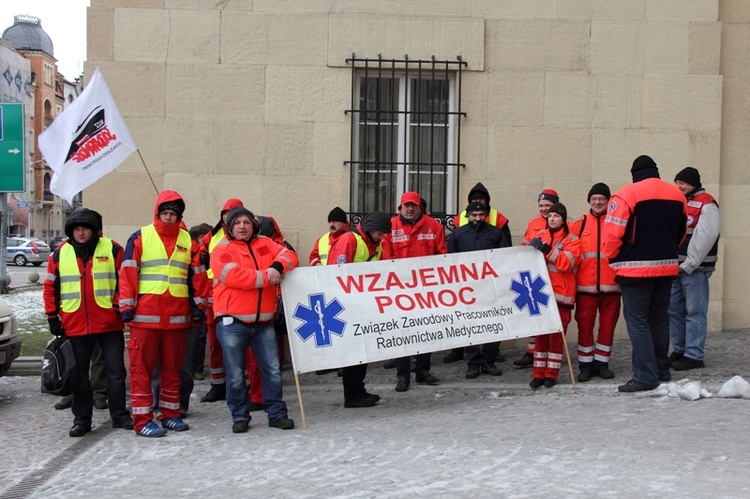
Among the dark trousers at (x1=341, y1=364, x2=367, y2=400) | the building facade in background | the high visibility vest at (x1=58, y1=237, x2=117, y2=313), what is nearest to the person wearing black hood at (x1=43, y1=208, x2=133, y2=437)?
the high visibility vest at (x1=58, y1=237, x2=117, y2=313)

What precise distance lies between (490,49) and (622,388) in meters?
4.66

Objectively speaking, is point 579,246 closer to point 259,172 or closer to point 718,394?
point 718,394

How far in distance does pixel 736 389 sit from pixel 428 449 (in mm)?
2904

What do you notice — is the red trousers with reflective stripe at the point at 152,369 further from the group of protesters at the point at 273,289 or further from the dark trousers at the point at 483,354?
the dark trousers at the point at 483,354

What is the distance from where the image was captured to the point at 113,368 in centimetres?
709

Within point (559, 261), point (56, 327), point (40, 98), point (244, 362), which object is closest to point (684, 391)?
point (559, 261)

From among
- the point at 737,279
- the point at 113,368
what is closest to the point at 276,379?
the point at 113,368

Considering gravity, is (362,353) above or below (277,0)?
below

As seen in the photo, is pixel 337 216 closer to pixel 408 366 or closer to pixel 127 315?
pixel 408 366

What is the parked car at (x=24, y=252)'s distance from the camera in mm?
43312

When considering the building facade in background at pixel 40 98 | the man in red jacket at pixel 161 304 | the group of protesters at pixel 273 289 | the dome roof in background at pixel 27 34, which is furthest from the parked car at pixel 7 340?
the dome roof in background at pixel 27 34

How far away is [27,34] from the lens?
9119 cm

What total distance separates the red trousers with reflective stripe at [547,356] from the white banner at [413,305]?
0.65 ft

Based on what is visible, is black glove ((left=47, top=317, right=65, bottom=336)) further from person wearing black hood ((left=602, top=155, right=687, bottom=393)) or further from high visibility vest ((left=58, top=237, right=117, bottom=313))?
person wearing black hood ((left=602, top=155, right=687, bottom=393))
